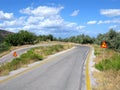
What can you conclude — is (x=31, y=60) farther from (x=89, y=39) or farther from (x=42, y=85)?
(x=89, y=39)

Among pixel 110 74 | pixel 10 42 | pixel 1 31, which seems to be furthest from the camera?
pixel 1 31

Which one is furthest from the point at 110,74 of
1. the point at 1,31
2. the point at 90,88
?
the point at 1,31

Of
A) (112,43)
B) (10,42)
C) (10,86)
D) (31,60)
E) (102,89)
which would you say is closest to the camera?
(102,89)

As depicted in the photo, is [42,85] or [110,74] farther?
[110,74]

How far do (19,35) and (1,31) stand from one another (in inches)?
3604

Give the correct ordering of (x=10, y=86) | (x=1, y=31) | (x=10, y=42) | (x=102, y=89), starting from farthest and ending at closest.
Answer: (x=1, y=31) < (x=10, y=42) < (x=10, y=86) < (x=102, y=89)

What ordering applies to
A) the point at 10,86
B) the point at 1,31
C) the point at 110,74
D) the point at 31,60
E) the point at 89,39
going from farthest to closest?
the point at 1,31 < the point at 89,39 < the point at 31,60 < the point at 110,74 < the point at 10,86

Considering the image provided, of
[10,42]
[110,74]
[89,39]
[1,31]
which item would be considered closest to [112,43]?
[89,39]

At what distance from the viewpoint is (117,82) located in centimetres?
1211

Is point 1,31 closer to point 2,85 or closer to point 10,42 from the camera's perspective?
point 10,42

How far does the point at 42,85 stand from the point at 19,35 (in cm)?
7250

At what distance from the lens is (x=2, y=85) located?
1200 centimetres

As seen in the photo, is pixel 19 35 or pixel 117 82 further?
pixel 19 35

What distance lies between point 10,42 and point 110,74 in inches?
2693
